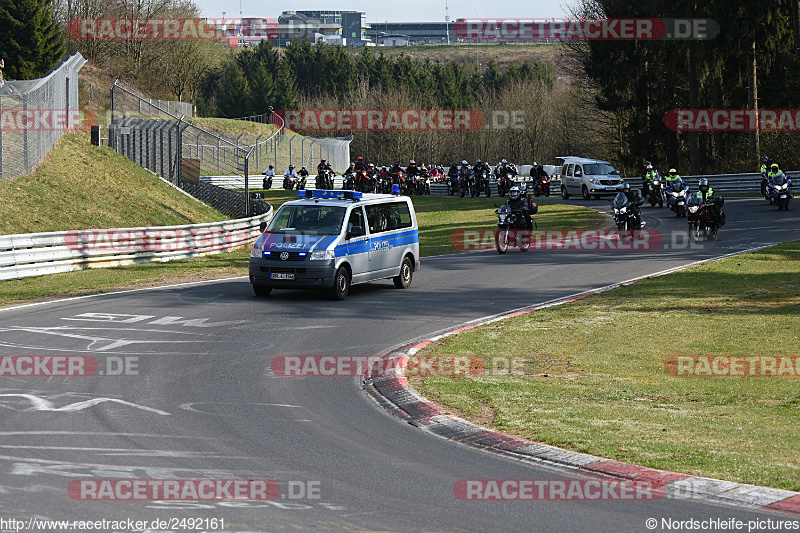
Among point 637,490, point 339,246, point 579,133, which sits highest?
point 579,133

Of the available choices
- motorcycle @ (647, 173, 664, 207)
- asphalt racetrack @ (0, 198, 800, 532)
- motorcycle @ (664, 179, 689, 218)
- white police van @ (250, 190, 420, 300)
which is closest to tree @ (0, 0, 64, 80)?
motorcycle @ (647, 173, 664, 207)

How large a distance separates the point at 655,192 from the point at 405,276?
2372cm

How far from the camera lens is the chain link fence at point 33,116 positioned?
27219mm

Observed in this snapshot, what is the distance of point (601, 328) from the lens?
15219mm

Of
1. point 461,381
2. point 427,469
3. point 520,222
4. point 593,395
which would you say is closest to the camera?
point 427,469

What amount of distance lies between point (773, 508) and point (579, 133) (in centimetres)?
9559

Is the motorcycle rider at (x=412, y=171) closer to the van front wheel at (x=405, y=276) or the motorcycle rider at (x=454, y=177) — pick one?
the motorcycle rider at (x=454, y=177)

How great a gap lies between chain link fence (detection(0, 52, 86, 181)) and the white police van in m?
11.8

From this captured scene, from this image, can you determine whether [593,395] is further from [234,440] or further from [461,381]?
[234,440]

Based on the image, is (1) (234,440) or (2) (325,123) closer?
(1) (234,440)

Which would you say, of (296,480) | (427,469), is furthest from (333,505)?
(427,469)

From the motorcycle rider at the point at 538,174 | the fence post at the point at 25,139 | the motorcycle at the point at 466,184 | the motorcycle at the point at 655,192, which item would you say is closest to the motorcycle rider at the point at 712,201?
the motorcycle at the point at 655,192

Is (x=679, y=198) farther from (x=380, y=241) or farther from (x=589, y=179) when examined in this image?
(x=380, y=241)

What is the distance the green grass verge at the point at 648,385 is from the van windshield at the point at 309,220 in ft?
14.0
